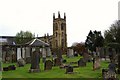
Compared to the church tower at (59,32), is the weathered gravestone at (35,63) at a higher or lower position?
lower

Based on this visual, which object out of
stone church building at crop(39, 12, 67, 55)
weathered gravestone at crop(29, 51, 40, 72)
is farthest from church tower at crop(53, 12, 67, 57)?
weathered gravestone at crop(29, 51, 40, 72)

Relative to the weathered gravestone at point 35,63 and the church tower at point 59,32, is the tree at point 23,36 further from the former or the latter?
the weathered gravestone at point 35,63

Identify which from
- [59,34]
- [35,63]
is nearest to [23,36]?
[59,34]

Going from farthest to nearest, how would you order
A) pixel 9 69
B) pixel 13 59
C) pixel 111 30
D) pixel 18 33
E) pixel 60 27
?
1. pixel 60 27
2. pixel 18 33
3. pixel 111 30
4. pixel 13 59
5. pixel 9 69

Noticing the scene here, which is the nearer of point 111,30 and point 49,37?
point 111,30

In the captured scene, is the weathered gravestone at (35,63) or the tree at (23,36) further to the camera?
the tree at (23,36)

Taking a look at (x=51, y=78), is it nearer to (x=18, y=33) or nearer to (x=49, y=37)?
(x=18, y=33)

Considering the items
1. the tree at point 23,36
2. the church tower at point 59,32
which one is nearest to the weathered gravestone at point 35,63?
the tree at point 23,36

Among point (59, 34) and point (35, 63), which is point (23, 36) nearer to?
point (59, 34)

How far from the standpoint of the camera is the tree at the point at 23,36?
88.4 m

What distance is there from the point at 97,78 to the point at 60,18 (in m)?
83.8


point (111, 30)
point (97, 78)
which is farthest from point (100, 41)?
point (97, 78)

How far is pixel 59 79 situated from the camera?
64.1 ft

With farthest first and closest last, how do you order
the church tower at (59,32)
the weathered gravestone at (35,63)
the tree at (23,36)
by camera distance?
the church tower at (59,32) → the tree at (23,36) → the weathered gravestone at (35,63)
